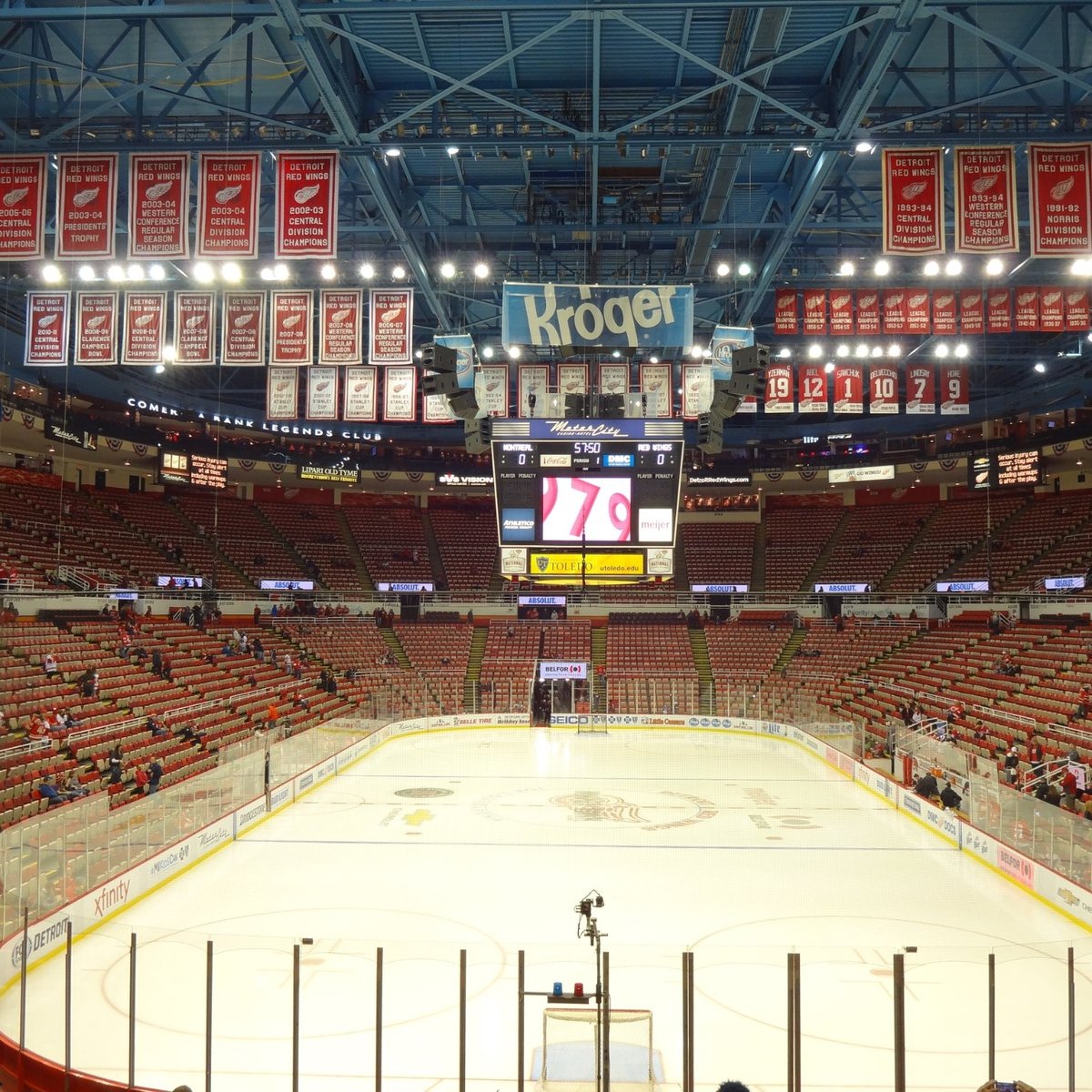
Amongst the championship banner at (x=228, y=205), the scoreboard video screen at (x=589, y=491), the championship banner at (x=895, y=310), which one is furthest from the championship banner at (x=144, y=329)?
the championship banner at (x=895, y=310)

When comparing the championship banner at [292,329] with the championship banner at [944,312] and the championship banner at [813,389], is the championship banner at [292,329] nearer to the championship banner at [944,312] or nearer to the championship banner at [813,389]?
the championship banner at [813,389]

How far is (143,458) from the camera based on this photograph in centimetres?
3631

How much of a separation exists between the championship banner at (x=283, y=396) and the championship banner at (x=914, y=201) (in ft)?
39.3

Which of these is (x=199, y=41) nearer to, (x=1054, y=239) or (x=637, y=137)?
(x=637, y=137)

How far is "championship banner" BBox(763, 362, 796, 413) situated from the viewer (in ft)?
65.8

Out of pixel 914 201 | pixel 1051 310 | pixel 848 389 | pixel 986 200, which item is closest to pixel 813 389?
pixel 848 389

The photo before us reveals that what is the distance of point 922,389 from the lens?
2047 centimetres

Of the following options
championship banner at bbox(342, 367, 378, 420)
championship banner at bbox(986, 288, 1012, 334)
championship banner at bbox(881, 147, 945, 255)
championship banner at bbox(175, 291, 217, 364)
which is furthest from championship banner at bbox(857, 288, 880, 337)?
championship banner at bbox(175, 291, 217, 364)

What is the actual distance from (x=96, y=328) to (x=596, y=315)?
8.52 metres

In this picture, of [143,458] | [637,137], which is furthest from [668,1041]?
[143,458]

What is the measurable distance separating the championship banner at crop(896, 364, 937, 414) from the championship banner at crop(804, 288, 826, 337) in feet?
12.7

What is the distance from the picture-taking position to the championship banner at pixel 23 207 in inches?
481

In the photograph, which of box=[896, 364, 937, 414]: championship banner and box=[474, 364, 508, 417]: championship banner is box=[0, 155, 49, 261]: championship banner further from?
box=[896, 364, 937, 414]: championship banner

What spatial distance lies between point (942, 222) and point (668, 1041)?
10.5 metres
